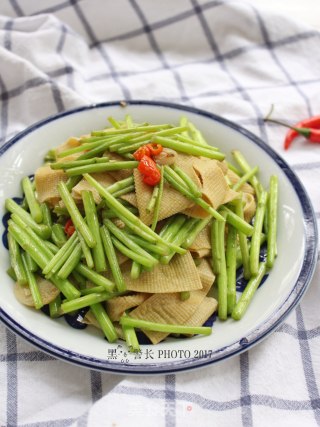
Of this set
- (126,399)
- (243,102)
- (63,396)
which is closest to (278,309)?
(126,399)

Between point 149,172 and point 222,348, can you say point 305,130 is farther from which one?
point 222,348

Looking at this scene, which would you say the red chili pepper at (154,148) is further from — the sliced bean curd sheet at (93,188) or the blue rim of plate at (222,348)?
the blue rim of plate at (222,348)

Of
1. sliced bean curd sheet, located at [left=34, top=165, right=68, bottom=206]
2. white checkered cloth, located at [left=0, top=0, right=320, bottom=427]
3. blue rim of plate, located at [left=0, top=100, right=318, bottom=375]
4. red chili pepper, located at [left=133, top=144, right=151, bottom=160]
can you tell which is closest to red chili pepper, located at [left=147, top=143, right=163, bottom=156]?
red chili pepper, located at [left=133, top=144, right=151, bottom=160]

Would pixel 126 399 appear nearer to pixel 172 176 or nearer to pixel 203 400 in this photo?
pixel 203 400

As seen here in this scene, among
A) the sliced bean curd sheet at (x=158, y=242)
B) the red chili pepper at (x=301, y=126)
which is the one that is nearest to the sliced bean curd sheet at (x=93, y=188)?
the sliced bean curd sheet at (x=158, y=242)

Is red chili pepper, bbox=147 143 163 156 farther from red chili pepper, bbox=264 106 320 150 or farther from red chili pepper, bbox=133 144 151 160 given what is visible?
red chili pepper, bbox=264 106 320 150

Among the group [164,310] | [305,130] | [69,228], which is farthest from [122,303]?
[305,130]

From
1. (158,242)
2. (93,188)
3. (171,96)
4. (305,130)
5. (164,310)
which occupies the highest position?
(171,96)
